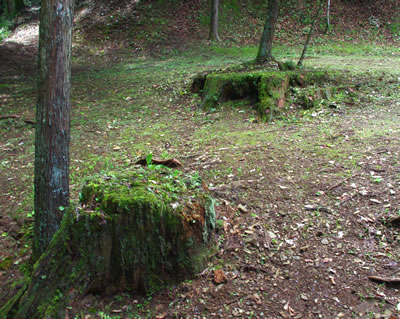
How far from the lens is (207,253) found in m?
3.27

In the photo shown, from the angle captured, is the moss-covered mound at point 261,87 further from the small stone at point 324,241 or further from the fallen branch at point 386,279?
the fallen branch at point 386,279

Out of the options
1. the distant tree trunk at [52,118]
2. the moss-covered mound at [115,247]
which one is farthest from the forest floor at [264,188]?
the distant tree trunk at [52,118]

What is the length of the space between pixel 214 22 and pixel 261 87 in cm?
1079

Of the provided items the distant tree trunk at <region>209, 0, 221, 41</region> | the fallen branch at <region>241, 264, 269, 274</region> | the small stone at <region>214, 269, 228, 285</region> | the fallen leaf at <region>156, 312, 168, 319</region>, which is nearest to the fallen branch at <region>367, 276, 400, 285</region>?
the fallen branch at <region>241, 264, 269, 274</region>

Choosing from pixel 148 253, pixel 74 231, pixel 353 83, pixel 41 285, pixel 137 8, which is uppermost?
pixel 137 8

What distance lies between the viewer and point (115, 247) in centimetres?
291

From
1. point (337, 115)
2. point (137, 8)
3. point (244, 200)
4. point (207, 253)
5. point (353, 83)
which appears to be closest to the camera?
point (207, 253)

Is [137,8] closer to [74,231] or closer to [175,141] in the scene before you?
[175,141]

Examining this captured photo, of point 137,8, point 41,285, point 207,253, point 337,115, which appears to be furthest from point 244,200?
point 137,8

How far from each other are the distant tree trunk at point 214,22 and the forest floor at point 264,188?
28.3 feet

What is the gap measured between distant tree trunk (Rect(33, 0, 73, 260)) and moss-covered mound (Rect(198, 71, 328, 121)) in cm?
443

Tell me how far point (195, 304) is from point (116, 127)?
5.46 metres

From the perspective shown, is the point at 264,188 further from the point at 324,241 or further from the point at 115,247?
Answer: the point at 115,247

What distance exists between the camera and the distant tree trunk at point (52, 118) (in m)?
3.23
